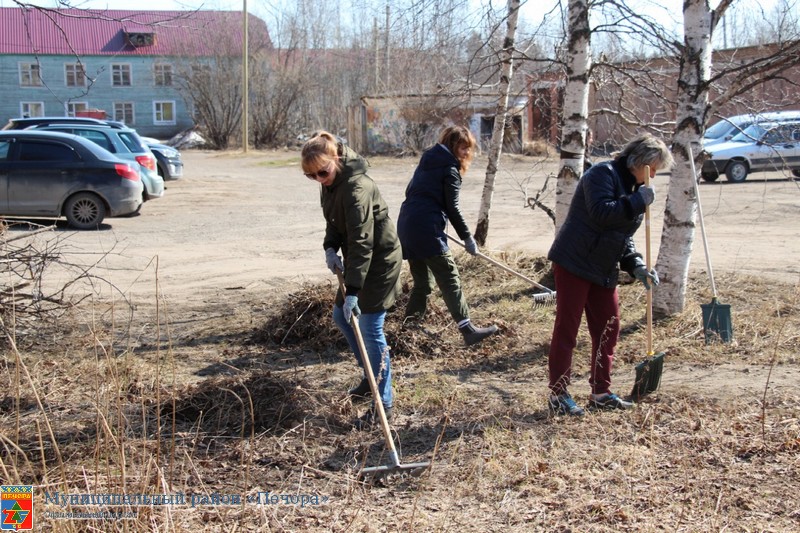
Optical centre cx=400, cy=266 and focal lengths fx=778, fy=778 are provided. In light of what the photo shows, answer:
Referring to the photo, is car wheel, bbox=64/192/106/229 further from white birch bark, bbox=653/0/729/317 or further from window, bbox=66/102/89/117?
window, bbox=66/102/89/117

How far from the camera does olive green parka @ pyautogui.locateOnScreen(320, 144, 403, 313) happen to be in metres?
4.44

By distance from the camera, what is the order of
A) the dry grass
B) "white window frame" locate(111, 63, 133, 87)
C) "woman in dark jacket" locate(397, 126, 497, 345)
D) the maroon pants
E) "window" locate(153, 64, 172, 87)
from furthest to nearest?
1. "white window frame" locate(111, 63, 133, 87)
2. "window" locate(153, 64, 172, 87)
3. "woman in dark jacket" locate(397, 126, 497, 345)
4. the maroon pants
5. the dry grass

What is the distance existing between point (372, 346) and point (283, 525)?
A: 1.44 m

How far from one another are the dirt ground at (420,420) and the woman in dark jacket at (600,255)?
301mm

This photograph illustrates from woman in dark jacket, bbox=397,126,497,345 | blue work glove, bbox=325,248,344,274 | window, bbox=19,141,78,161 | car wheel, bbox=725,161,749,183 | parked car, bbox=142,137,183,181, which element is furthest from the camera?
car wheel, bbox=725,161,749,183

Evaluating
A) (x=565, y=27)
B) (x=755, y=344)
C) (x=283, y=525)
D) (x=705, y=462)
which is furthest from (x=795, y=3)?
(x=283, y=525)

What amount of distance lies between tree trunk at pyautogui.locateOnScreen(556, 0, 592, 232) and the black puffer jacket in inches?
107

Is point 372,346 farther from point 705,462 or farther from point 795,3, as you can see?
point 795,3

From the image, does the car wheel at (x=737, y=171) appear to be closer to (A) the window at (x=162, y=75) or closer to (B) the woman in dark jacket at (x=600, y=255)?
(B) the woman in dark jacket at (x=600, y=255)

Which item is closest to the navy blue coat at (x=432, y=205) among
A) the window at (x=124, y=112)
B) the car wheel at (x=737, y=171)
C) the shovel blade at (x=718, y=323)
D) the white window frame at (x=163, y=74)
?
the shovel blade at (x=718, y=323)

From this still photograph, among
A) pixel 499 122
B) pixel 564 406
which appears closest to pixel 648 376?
pixel 564 406

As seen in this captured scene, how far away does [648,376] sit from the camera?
487 centimetres

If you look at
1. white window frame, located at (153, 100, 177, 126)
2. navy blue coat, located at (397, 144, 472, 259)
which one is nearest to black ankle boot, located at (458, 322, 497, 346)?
navy blue coat, located at (397, 144, 472, 259)

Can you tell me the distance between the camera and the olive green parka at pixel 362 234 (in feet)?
14.6
